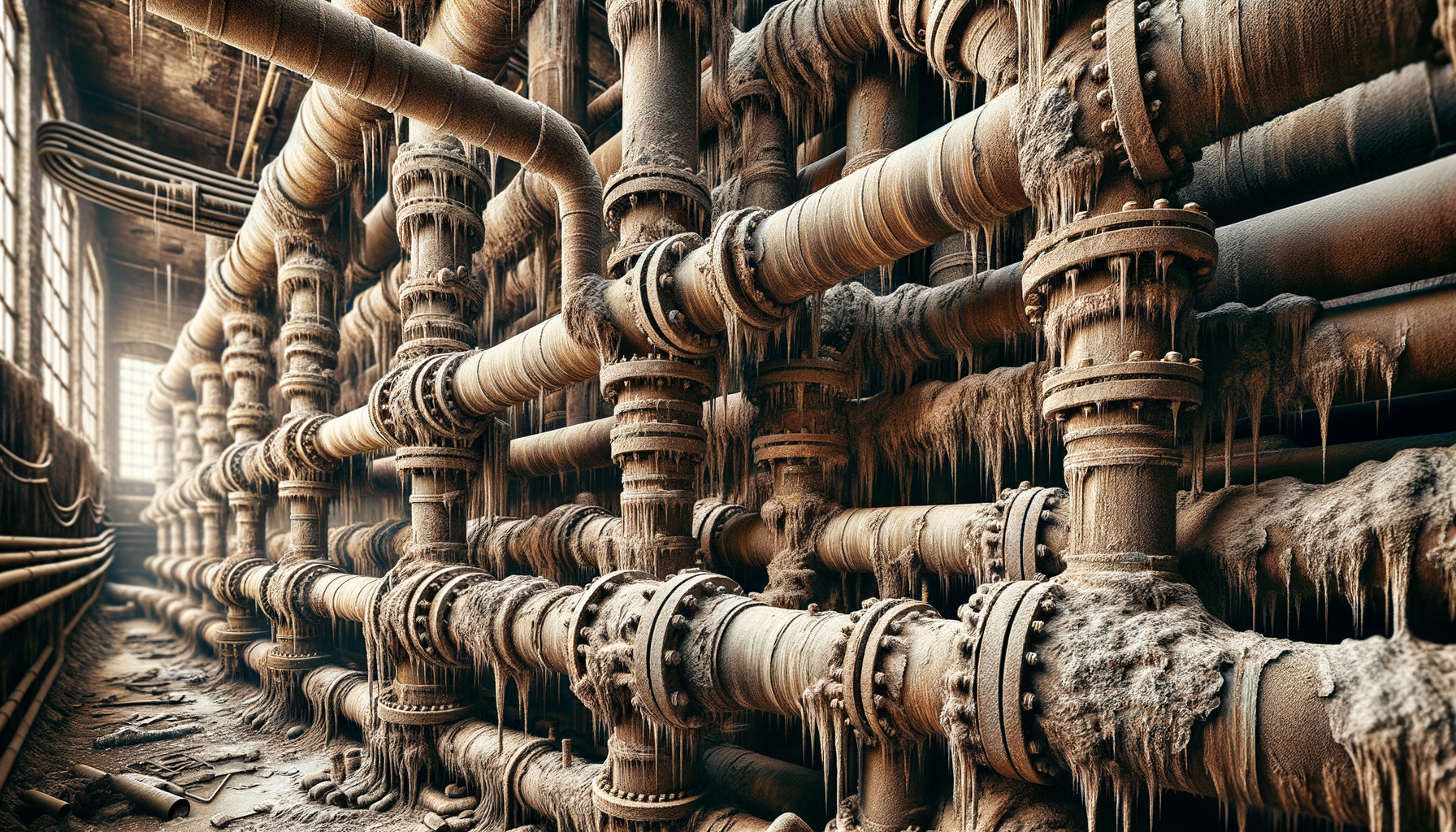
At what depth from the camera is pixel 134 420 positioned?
2928 centimetres

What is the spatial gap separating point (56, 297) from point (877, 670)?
2041cm

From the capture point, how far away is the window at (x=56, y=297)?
14547 millimetres

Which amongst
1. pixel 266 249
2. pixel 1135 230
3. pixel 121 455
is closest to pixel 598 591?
pixel 1135 230

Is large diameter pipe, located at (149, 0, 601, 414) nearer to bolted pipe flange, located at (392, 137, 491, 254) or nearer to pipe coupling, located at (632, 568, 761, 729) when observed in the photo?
bolted pipe flange, located at (392, 137, 491, 254)

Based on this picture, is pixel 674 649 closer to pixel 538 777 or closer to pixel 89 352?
pixel 538 777

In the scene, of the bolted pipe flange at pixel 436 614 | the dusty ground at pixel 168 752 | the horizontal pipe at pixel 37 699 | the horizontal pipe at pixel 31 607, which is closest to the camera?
the bolted pipe flange at pixel 436 614

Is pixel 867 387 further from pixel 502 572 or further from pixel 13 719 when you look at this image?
pixel 13 719

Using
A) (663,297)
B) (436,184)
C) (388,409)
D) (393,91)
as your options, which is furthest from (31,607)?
(663,297)

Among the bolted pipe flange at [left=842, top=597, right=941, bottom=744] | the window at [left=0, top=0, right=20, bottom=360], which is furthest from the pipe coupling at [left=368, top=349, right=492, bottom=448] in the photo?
the window at [left=0, top=0, right=20, bottom=360]

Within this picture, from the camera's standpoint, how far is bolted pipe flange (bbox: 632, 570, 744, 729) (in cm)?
397

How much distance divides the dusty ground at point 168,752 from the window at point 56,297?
5.35m

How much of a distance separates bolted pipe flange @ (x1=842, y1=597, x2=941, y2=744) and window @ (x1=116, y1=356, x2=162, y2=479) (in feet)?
109

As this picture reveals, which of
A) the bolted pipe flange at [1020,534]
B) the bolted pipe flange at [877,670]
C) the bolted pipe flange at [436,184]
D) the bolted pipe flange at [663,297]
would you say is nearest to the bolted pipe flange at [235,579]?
the bolted pipe flange at [436,184]

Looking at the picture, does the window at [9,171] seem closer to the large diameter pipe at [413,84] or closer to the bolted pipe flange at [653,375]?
the large diameter pipe at [413,84]
